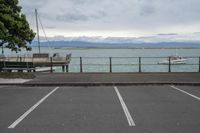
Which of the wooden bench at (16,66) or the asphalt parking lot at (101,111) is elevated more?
the wooden bench at (16,66)

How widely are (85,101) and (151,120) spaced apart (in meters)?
3.20

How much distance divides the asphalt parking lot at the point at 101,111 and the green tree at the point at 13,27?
6.12m

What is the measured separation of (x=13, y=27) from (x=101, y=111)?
454 inches

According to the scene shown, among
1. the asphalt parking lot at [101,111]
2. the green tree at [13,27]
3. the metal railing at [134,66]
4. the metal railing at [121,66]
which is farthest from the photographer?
the metal railing at [121,66]

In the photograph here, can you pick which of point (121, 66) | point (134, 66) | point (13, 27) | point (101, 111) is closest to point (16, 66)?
point (13, 27)

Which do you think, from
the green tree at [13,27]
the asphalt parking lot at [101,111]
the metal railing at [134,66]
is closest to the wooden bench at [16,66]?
the green tree at [13,27]

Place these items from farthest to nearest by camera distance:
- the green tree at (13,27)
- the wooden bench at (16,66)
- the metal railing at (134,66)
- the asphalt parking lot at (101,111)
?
1. the metal railing at (134,66)
2. the wooden bench at (16,66)
3. the green tree at (13,27)
4. the asphalt parking lot at (101,111)

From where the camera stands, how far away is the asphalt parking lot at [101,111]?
6.80m

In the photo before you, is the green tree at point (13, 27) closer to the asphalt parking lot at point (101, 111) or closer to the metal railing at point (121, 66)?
the metal railing at point (121, 66)

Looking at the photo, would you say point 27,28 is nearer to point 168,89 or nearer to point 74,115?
point 168,89

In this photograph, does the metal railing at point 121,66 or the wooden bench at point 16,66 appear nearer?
the wooden bench at point 16,66

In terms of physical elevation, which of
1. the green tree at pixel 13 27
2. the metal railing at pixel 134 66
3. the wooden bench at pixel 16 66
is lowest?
the metal railing at pixel 134 66

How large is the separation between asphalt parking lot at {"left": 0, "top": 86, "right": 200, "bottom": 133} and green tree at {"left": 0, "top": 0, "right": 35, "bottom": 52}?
6.12m

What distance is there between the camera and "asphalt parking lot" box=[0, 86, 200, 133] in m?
6.80
